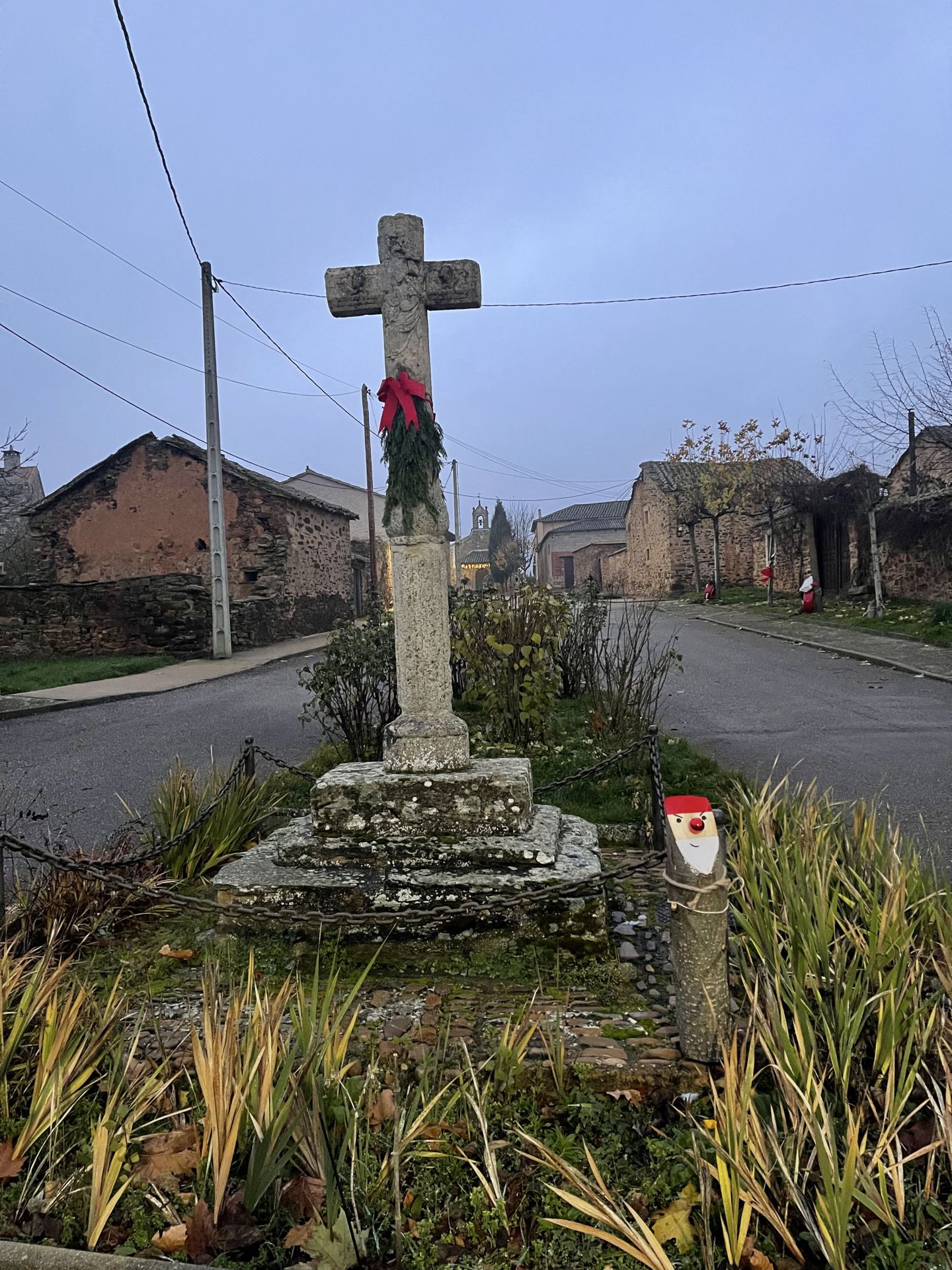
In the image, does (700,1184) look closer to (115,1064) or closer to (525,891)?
(525,891)

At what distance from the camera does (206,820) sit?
165 inches

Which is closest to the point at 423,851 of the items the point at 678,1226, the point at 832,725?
the point at 678,1226

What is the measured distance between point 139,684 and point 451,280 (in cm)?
1016

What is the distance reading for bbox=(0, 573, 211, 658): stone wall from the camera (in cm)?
1631

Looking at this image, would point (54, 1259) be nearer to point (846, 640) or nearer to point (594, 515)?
point (846, 640)

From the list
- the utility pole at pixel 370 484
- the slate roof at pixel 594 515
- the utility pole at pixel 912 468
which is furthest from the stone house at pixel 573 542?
the utility pole at pixel 912 468

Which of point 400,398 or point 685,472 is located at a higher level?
point 685,472

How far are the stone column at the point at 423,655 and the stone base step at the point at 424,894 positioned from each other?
545mm

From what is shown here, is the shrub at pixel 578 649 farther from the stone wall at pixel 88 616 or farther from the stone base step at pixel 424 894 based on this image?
the stone wall at pixel 88 616

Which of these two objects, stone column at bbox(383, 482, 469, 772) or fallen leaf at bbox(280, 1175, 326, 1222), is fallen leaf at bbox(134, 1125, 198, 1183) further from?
stone column at bbox(383, 482, 469, 772)

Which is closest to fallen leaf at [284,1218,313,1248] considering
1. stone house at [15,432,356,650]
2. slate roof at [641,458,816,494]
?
stone house at [15,432,356,650]

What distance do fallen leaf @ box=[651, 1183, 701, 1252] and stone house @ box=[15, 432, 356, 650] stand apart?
714 inches

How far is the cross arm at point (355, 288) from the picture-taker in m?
3.94

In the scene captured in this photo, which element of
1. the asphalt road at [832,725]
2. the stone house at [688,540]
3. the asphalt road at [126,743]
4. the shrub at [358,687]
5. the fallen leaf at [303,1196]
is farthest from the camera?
the stone house at [688,540]
